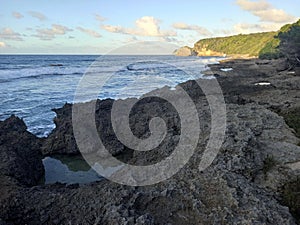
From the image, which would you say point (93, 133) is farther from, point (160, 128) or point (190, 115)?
point (190, 115)

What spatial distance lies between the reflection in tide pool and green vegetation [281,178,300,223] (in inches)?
265

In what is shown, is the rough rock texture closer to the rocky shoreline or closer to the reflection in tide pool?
the rocky shoreline

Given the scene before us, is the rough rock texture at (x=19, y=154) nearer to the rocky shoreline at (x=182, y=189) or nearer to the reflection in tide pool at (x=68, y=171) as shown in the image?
the rocky shoreline at (x=182, y=189)

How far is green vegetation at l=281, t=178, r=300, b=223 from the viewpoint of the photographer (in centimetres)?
788

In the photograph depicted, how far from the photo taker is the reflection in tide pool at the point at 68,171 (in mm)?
12289

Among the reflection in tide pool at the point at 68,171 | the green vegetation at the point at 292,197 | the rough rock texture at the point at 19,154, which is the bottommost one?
the reflection in tide pool at the point at 68,171

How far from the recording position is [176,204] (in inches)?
294

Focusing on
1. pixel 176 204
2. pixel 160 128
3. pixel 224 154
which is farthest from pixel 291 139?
pixel 176 204

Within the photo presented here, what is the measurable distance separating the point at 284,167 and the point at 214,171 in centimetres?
294

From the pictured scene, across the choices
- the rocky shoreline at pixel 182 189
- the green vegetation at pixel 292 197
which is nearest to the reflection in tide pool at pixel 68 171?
the rocky shoreline at pixel 182 189

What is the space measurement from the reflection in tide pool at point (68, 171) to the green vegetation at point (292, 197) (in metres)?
6.73

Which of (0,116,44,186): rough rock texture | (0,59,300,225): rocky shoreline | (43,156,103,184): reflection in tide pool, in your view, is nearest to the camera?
(0,59,300,225): rocky shoreline

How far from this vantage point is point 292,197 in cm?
828

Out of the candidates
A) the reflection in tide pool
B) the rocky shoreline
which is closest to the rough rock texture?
the rocky shoreline
